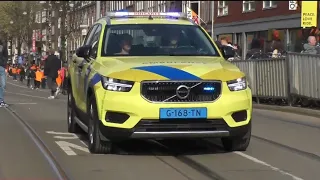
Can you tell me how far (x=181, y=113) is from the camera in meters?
7.92

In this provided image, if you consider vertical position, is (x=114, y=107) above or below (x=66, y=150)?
above

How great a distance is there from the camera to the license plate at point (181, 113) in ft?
25.9

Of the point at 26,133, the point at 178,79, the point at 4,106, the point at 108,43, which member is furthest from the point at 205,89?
the point at 4,106

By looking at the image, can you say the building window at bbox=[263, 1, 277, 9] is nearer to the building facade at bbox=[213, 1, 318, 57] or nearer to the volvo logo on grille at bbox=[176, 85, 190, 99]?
the building facade at bbox=[213, 1, 318, 57]

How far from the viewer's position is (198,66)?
8.27 m

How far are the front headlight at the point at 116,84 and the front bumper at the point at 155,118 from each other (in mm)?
51

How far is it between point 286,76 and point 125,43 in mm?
7850

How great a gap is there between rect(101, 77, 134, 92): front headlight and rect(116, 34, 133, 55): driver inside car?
1066mm

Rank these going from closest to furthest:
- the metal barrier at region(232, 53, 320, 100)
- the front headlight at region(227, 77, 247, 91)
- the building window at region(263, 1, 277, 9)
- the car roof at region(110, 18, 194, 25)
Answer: the front headlight at region(227, 77, 247, 91)
the car roof at region(110, 18, 194, 25)
the metal barrier at region(232, 53, 320, 100)
the building window at region(263, 1, 277, 9)

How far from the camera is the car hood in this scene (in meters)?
7.97

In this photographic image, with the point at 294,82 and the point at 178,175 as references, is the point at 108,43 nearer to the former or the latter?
the point at 178,175

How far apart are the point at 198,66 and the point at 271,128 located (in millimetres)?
3995

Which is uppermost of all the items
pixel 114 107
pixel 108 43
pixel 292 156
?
pixel 108 43

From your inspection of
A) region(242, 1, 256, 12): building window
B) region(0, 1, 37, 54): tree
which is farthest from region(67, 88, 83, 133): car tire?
region(242, 1, 256, 12): building window
